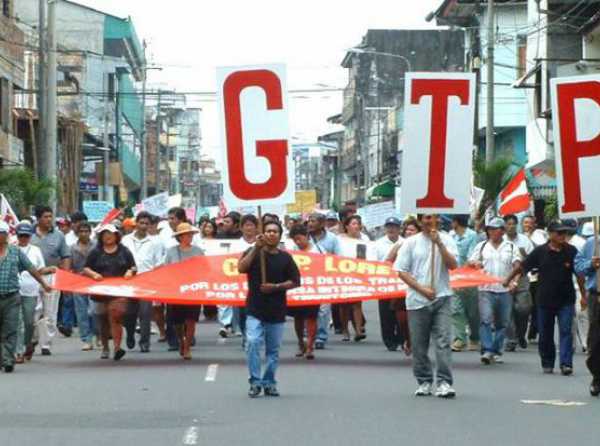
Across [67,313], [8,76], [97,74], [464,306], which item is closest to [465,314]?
[464,306]

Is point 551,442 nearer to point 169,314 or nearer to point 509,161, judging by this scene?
point 169,314

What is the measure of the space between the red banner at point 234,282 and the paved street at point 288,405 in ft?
2.51

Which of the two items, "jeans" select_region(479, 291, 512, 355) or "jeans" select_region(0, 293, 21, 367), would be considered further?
"jeans" select_region(479, 291, 512, 355)

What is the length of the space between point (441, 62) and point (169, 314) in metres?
74.2

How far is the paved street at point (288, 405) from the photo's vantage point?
465 inches

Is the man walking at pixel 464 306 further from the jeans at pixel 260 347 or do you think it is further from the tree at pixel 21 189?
the tree at pixel 21 189

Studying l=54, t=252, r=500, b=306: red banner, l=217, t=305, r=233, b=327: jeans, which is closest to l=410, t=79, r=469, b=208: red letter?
l=54, t=252, r=500, b=306: red banner

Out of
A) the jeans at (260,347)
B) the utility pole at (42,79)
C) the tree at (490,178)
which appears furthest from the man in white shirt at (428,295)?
the tree at (490,178)

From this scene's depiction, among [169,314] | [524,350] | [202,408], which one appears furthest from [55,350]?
[202,408]

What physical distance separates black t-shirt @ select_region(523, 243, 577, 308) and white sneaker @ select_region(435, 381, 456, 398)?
2.82 meters

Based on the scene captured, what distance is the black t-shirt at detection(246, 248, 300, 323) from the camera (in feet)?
48.2

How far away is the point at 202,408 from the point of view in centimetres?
1354

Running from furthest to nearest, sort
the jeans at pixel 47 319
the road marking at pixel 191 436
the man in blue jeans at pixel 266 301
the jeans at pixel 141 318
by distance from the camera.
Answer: the jeans at pixel 47 319
the jeans at pixel 141 318
the man in blue jeans at pixel 266 301
the road marking at pixel 191 436

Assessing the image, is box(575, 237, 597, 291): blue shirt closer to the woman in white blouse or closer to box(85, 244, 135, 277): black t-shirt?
the woman in white blouse
